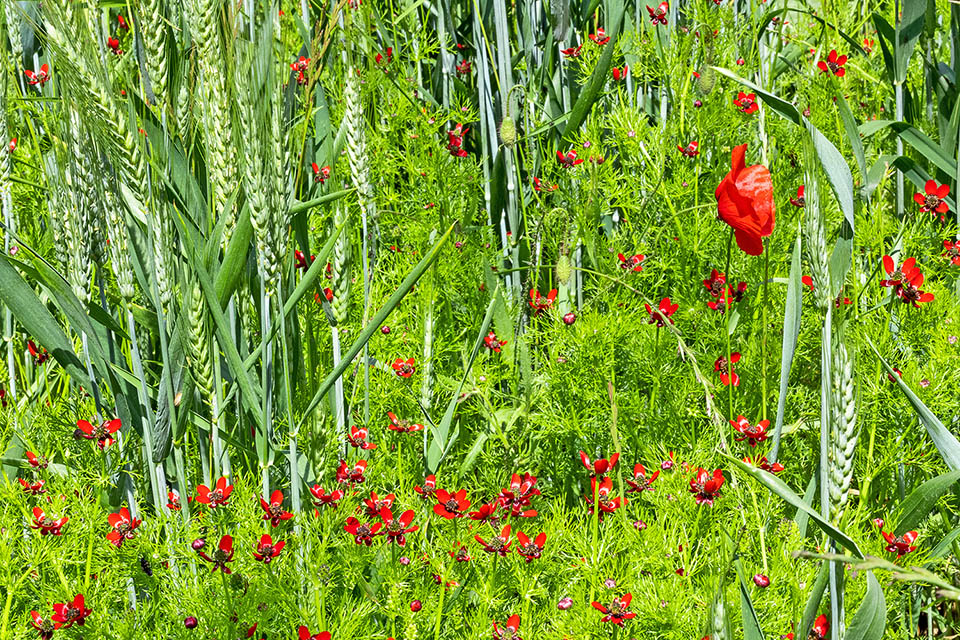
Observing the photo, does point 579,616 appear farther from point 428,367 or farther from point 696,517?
point 428,367

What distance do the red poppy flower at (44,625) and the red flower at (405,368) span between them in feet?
2.05

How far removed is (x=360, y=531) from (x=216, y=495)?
A: 0.60 ft

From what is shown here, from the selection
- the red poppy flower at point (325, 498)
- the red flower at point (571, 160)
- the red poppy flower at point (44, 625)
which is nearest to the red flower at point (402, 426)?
the red poppy flower at point (325, 498)

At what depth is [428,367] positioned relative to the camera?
1.42 metres

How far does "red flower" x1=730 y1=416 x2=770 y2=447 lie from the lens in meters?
1.21

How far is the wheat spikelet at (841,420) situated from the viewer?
715mm

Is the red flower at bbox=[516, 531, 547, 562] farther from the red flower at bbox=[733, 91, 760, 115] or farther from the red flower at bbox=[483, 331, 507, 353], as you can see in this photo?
the red flower at bbox=[733, 91, 760, 115]

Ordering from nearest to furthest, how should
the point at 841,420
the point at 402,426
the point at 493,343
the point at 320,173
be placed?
the point at 841,420 < the point at 402,426 < the point at 493,343 < the point at 320,173

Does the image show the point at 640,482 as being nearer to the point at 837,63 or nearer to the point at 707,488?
the point at 707,488

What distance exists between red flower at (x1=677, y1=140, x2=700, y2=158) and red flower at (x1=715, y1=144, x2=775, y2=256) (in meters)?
0.48

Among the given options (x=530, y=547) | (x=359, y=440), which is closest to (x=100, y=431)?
(x=359, y=440)

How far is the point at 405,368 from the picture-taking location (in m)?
1.48

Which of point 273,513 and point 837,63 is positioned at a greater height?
point 837,63

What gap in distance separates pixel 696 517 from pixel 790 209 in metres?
0.81
